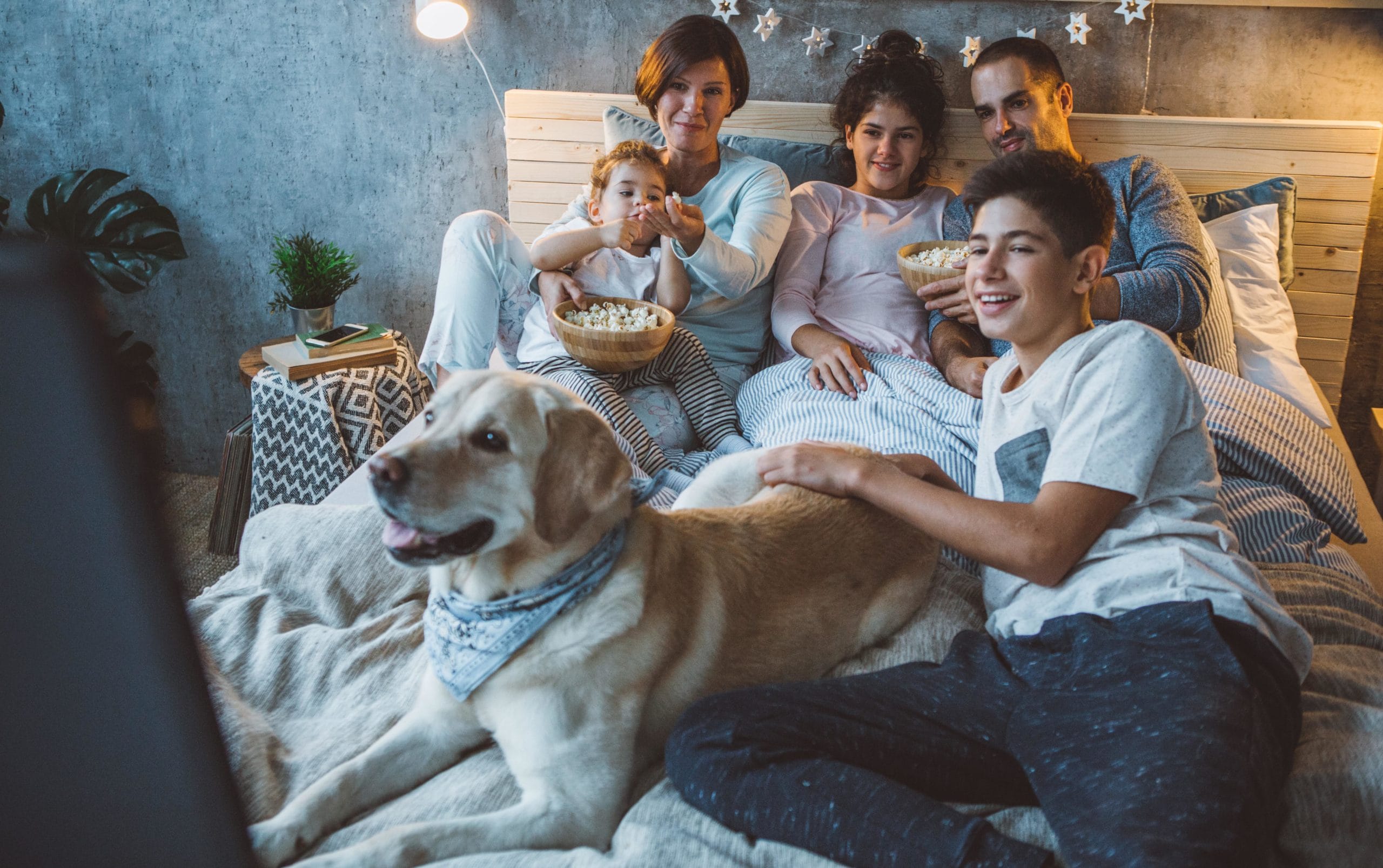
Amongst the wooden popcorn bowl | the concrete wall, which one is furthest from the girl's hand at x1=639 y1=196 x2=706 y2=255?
the concrete wall

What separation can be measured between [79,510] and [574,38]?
304 centimetres

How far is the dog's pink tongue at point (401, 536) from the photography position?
111 centimetres

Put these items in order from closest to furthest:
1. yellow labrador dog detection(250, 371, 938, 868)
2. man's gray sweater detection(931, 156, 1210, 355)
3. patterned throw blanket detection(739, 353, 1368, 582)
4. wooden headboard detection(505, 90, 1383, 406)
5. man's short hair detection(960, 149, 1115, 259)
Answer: yellow labrador dog detection(250, 371, 938, 868) → man's short hair detection(960, 149, 1115, 259) → patterned throw blanket detection(739, 353, 1368, 582) → man's gray sweater detection(931, 156, 1210, 355) → wooden headboard detection(505, 90, 1383, 406)

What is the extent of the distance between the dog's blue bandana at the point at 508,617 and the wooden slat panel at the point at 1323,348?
2576 mm

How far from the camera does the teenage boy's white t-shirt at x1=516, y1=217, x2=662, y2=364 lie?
8.03ft

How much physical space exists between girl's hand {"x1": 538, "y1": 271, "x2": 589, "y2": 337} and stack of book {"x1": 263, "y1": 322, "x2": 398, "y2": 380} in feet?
2.22

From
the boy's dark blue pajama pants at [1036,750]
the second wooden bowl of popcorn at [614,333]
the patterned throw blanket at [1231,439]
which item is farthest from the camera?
the second wooden bowl of popcorn at [614,333]

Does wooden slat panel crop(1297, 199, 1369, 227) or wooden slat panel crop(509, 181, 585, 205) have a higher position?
wooden slat panel crop(509, 181, 585, 205)

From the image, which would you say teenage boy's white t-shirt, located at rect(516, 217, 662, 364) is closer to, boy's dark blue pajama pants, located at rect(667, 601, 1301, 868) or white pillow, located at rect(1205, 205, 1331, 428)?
boy's dark blue pajama pants, located at rect(667, 601, 1301, 868)

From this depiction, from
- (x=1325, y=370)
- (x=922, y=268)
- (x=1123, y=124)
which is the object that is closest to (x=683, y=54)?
(x=922, y=268)

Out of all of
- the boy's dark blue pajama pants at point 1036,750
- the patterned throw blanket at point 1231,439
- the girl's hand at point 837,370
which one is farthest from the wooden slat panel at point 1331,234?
the boy's dark blue pajama pants at point 1036,750

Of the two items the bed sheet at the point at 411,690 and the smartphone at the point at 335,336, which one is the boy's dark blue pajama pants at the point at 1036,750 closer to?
the bed sheet at the point at 411,690

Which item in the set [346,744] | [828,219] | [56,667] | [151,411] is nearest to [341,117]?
[151,411]

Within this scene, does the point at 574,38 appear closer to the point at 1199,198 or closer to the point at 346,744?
the point at 1199,198
